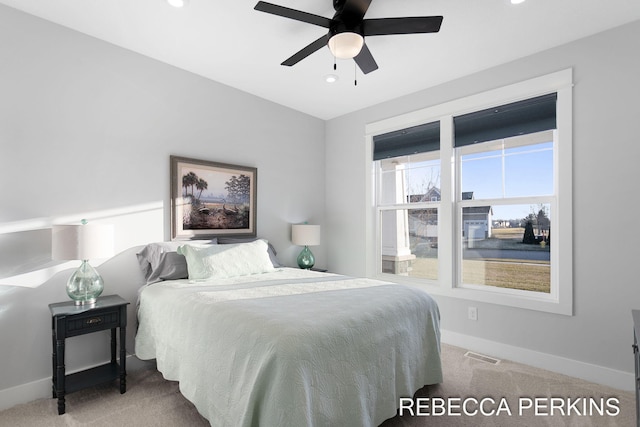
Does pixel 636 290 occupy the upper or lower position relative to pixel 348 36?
lower

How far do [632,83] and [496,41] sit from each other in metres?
A: 1.04

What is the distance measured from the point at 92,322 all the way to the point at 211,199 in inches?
59.0

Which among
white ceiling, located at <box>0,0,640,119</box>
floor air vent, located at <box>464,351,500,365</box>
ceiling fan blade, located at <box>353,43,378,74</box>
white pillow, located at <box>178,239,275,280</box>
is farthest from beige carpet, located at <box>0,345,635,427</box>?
white ceiling, located at <box>0,0,640,119</box>

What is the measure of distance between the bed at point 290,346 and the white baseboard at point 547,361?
109 cm

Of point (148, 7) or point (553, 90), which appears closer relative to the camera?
point (148, 7)

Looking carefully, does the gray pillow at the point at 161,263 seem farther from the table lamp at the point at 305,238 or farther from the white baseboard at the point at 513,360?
the table lamp at the point at 305,238

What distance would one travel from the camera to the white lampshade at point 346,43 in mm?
1987

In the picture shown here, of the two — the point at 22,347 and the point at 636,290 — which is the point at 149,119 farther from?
the point at 636,290

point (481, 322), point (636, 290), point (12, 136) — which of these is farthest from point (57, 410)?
point (636, 290)

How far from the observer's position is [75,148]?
2.55 meters

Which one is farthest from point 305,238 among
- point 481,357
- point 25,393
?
point 25,393

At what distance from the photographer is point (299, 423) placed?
1350mm

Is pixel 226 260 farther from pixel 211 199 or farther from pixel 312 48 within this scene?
pixel 312 48

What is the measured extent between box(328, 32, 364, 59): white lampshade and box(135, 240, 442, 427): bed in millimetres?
1595
